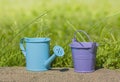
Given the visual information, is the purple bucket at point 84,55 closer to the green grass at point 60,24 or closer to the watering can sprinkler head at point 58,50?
the watering can sprinkler head at point 58,50

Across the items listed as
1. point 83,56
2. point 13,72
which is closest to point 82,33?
point 83,56

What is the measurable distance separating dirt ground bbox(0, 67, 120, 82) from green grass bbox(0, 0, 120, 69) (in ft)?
0.59

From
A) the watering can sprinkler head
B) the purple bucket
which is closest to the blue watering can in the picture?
the watering can sprinkler head

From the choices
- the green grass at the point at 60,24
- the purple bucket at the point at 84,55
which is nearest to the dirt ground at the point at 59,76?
the purple bucket at the point at 84,55

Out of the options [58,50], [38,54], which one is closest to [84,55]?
[58,50]

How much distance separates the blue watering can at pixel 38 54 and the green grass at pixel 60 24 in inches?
8.6

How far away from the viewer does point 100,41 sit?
380 cm

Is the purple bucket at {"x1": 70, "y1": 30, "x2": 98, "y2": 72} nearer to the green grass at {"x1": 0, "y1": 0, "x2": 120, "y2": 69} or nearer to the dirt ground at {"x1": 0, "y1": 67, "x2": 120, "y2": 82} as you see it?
the dirt ground at {"x1": 0, "y1": 67, "x2": 120, "y2": 82}

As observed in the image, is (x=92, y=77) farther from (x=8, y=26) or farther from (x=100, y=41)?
(x=8, y=26)

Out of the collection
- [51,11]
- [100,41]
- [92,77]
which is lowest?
[92,77]

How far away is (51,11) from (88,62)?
0.76m

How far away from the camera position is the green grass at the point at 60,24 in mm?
3779

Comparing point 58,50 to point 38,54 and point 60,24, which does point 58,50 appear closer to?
point 38,54

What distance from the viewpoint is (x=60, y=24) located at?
160 inches
